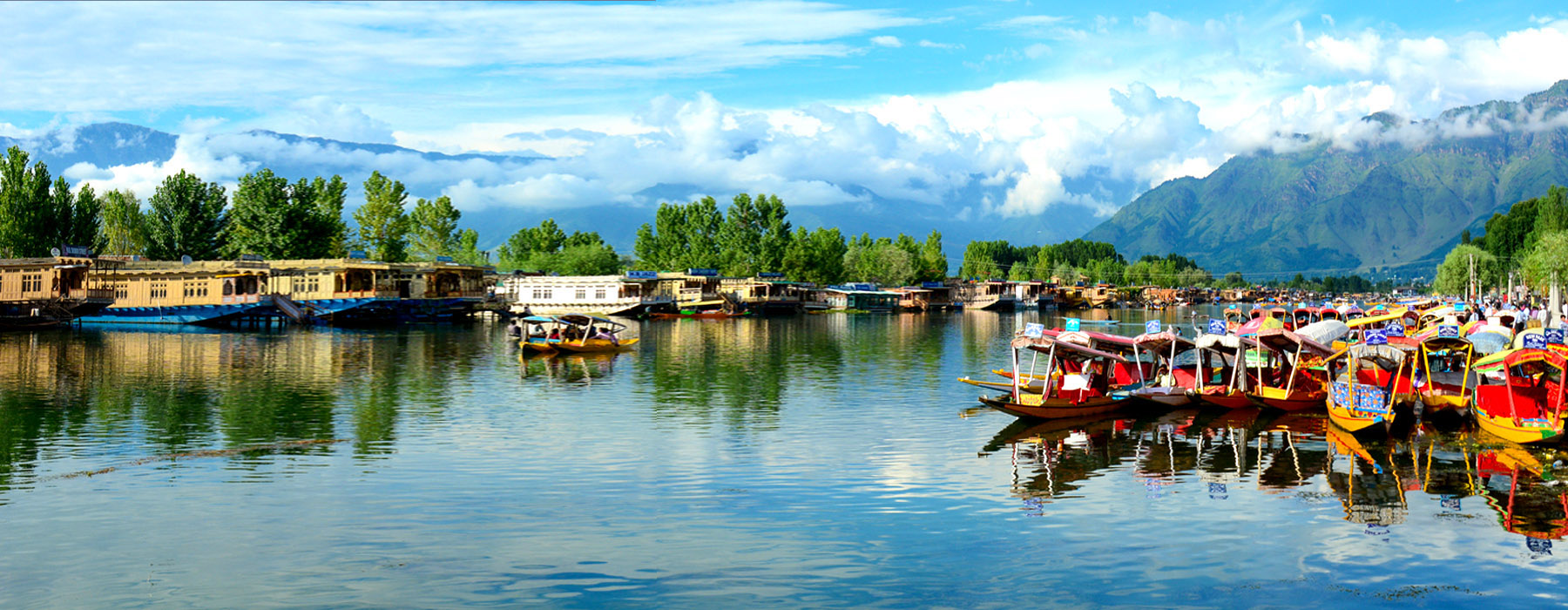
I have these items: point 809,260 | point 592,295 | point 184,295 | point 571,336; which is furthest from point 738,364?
point 809,260

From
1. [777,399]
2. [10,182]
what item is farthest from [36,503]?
[10,182]

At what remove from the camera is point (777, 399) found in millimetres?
46094

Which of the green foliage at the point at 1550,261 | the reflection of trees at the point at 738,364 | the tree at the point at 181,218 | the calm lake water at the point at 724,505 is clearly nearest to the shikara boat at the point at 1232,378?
the calm lake water at the point at 724,505

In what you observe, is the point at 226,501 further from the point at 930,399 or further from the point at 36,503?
the point at 930,399

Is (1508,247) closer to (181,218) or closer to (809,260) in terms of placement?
(809,260)

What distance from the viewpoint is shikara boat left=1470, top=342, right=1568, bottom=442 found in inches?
1233

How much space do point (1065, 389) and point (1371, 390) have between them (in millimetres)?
9674

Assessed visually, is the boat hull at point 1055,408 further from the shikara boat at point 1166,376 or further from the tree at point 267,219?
the tree at point 267,219

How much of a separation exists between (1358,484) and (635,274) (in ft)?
373

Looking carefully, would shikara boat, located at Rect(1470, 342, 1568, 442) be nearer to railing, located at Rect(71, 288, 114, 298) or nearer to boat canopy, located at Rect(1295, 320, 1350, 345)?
boat canopy, located at Rect(1295, 320, 1350, 345)

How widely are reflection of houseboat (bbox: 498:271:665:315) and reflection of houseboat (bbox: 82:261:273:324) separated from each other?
33.3 meters

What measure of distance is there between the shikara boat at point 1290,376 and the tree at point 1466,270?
139 meters

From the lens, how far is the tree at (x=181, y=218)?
421 ft

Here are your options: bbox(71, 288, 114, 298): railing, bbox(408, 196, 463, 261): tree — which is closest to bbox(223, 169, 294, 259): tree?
bbox(71, 288, 114, 298): railing
